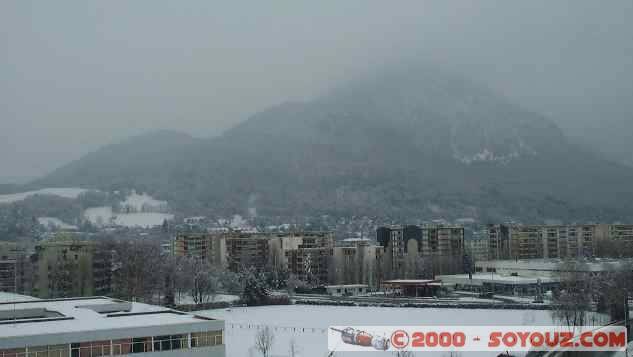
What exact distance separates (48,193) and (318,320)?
131m

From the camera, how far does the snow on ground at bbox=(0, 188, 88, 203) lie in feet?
493

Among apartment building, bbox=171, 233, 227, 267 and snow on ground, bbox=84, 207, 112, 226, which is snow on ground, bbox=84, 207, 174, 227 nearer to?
snow on ground, bbox=84, 207, 112, 226

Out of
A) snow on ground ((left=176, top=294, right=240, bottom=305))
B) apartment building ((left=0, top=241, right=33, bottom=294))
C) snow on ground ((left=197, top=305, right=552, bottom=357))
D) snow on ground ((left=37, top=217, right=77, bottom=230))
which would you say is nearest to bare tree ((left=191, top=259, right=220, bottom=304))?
snow on ground ((left=176, top=294, right=240, bottom=305))

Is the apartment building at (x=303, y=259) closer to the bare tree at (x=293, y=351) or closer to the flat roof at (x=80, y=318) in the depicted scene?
the bare tree at (x=293, y=351)

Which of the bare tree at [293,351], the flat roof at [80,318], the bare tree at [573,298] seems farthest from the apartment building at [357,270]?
the flat roof at [80,318]

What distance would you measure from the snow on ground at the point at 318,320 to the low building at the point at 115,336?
22.6 feet

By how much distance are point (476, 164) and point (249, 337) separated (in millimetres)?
173377

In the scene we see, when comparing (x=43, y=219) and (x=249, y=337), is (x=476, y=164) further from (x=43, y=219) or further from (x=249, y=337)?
(x=249, y=337)

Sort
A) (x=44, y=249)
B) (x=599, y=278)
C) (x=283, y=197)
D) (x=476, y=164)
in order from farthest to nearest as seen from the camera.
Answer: (x=476, y=164)
(x=283, y=197)
(x=44, y=249)
(x=599, y=278)

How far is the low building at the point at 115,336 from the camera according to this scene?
17.5m

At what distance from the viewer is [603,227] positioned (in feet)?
267

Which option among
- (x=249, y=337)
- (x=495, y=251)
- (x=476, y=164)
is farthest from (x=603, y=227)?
(x=476, y=164)

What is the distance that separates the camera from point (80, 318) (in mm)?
20734

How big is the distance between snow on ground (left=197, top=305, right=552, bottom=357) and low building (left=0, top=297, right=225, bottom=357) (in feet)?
22.6
